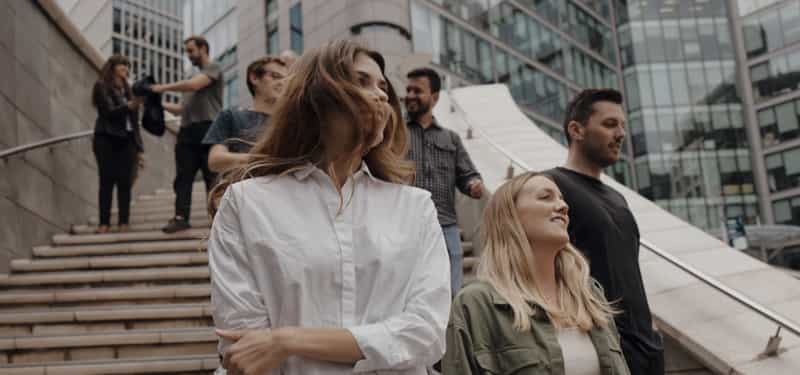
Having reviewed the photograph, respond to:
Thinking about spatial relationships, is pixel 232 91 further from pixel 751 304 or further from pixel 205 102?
pixel 751 304

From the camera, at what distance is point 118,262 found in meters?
6.65

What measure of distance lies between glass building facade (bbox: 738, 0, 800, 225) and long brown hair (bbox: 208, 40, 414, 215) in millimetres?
49381

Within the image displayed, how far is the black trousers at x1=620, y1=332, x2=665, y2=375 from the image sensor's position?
3.10 meters

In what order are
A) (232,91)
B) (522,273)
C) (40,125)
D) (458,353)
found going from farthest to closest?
1. (232,91)
2. (40,125)
3. (522,273)
4. (458,353)

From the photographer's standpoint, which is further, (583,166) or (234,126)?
(234,126)

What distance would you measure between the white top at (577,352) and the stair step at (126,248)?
15.6 feet

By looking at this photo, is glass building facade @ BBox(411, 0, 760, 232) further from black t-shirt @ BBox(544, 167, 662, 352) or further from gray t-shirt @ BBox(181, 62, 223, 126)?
black t-shirt @ BBox(544, 167, 662, 352)

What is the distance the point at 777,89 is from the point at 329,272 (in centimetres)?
5377

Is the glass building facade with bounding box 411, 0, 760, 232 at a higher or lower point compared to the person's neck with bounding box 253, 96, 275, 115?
higher

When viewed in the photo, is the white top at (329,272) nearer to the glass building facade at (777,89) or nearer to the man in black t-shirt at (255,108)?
the man in black t-shirt at (255,108)

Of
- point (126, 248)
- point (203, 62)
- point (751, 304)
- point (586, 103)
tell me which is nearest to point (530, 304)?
point (586, 103)

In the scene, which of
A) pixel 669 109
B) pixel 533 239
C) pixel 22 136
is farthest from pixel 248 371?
pixel 669 109

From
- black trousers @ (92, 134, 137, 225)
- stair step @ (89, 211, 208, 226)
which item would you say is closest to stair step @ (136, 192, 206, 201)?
stair step @ (89, 211, 208, 226)

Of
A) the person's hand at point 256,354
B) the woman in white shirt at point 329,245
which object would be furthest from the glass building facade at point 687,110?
the person's hand at point 256,354
